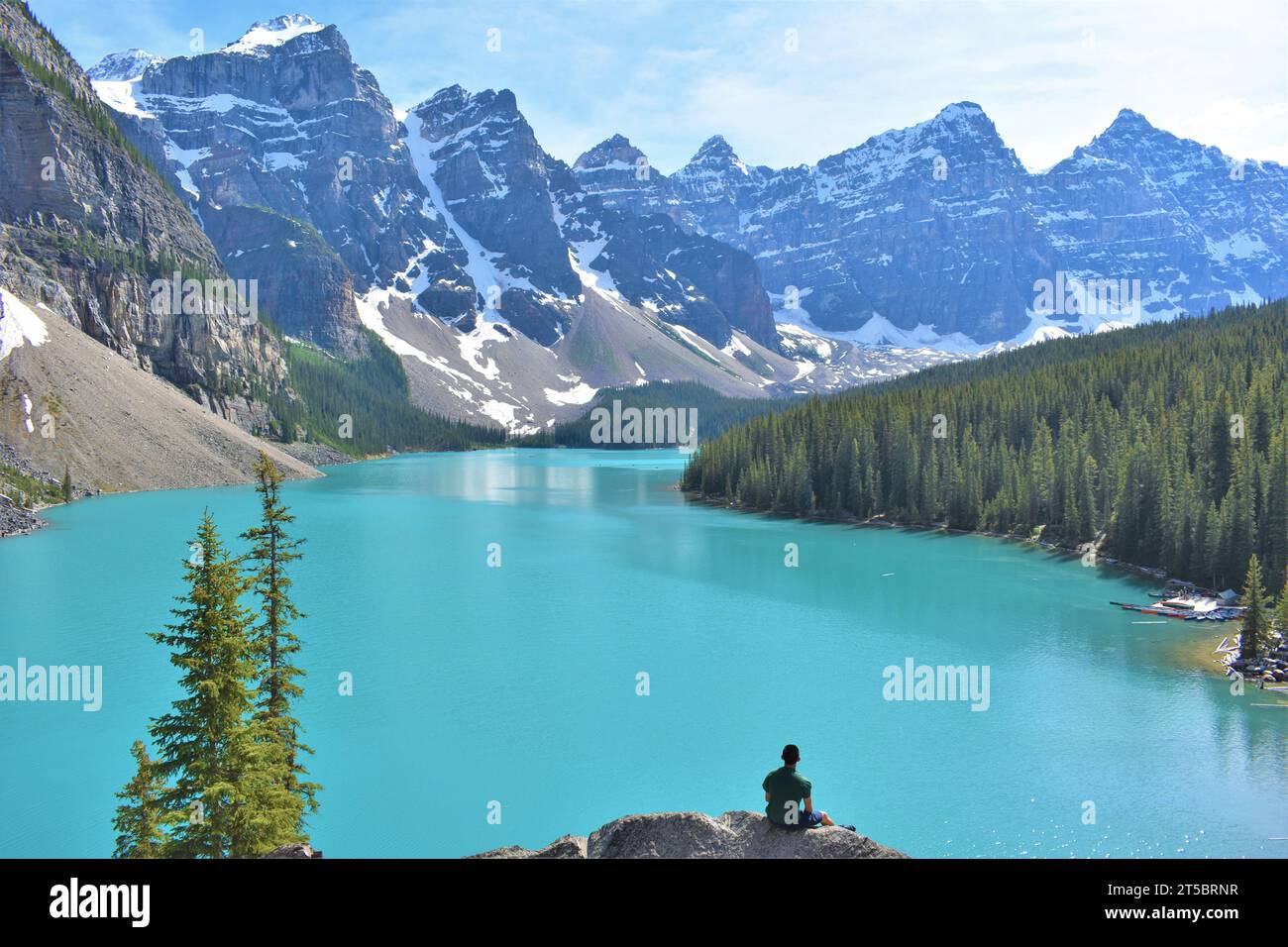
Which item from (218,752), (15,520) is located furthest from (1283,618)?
(15,520)

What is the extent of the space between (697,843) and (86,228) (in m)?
173

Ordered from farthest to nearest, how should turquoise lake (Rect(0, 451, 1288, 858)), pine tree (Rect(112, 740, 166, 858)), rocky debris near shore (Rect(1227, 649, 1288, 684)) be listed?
1. rocky debris near shore (Rect(1227, 649, 1288, 684))
2. turquoise lake (Rect(0, 451, 1288, 858))
3. pine tree (Rect(112, 740, 166, 858))

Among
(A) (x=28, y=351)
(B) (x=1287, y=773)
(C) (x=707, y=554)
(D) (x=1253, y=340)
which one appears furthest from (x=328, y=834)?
(D) (x=1253, y=340)

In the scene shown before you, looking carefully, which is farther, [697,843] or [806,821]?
[806,821]

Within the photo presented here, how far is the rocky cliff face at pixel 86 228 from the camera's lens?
135 meters

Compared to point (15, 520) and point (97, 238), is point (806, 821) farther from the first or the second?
point (97, 238)

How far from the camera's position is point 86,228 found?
149m

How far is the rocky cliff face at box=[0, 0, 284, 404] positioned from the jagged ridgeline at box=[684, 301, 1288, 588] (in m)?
91.3

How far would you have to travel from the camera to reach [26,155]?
143 meters

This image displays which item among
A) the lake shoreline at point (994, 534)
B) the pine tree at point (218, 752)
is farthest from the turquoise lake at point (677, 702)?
the pine tree at point (218, 752)

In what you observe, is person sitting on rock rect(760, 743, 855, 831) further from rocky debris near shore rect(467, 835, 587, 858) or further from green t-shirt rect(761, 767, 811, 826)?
rocky debris near shore rect(467, 835, 587, 858)

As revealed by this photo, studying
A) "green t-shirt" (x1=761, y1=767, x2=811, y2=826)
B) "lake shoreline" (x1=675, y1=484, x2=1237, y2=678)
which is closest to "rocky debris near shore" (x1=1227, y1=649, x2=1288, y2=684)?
"lake shoreline" (x1=675, y1=484, x2=1237, y2=678)

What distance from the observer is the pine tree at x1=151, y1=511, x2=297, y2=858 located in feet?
59.7

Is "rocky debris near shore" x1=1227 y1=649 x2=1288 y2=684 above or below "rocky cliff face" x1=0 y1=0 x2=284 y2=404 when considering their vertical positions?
below
